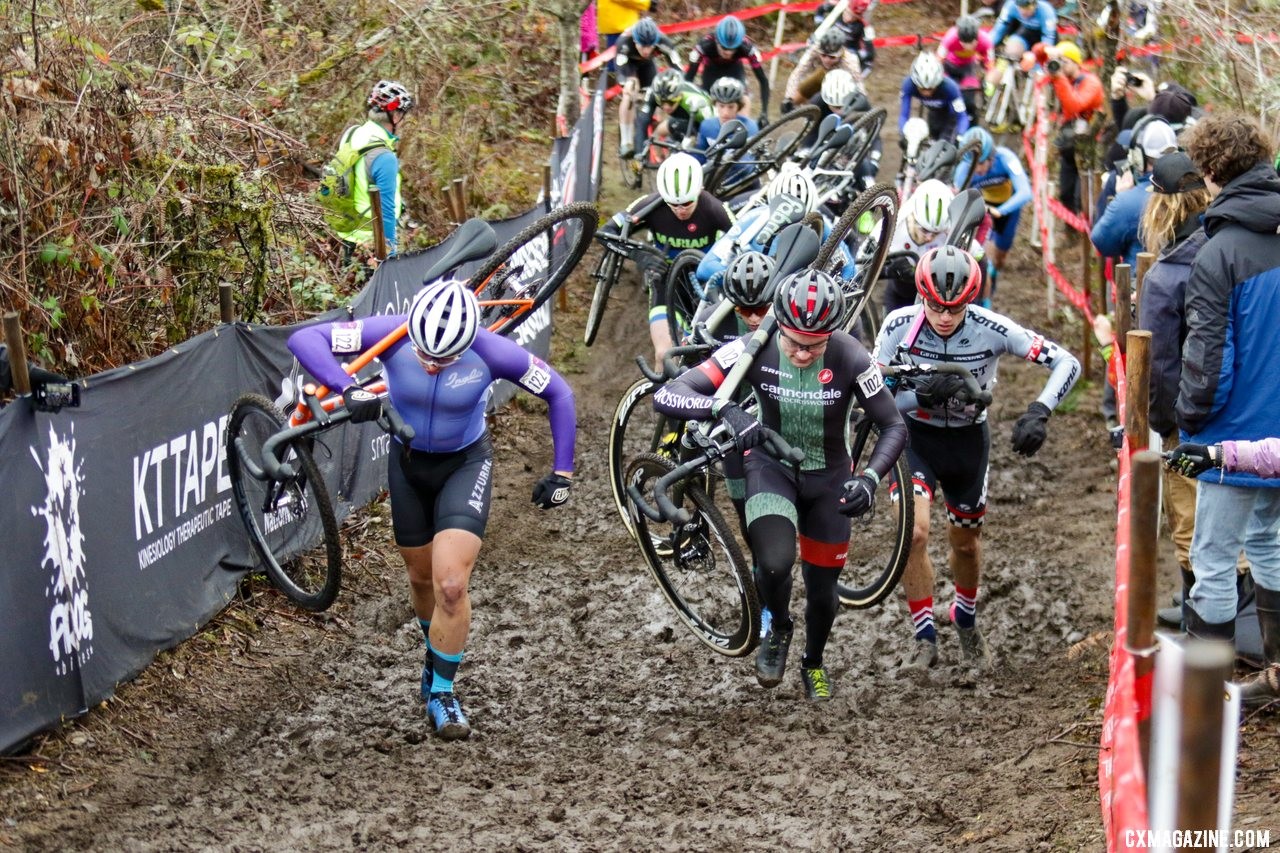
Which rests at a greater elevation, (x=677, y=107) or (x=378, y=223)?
(x=378, y=223)

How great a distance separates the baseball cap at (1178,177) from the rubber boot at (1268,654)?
6.54 feet

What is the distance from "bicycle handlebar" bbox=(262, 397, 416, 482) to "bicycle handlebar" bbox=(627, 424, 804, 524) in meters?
1.27

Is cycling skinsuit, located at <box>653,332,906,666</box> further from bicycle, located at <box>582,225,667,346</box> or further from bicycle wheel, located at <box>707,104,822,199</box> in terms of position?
bicycle wheel, located at <box>707,104,822,199</box>

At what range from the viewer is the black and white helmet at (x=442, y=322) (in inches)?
250

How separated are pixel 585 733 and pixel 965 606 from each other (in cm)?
226

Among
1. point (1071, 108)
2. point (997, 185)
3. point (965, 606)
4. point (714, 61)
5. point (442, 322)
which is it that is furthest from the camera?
point (714, 61)

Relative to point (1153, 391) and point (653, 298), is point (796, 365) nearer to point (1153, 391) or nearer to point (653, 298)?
point (1153, 391)

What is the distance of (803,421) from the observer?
257 inches

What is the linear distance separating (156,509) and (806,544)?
334cm

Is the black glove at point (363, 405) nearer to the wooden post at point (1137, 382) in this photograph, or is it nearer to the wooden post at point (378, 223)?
the wooden post at point (1137, 382)

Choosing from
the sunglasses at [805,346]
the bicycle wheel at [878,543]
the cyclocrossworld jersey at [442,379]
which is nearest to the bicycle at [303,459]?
the cyclocrossworld jersey at [442,379]

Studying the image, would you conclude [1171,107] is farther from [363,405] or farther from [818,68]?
[363,405]

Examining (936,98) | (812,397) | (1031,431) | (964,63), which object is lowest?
(936,98)

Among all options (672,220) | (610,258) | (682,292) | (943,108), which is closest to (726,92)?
(943,108)
